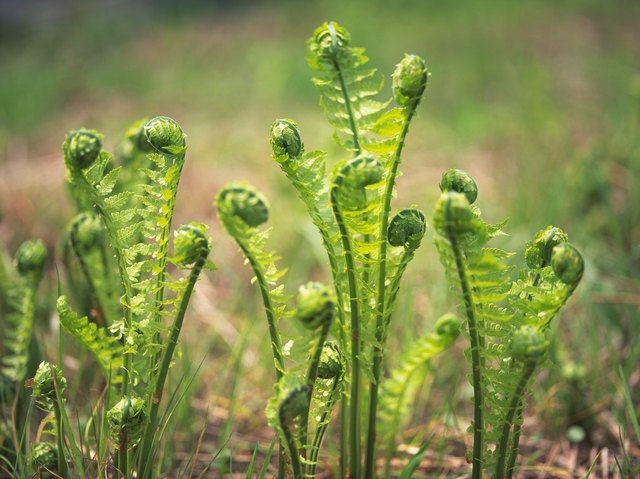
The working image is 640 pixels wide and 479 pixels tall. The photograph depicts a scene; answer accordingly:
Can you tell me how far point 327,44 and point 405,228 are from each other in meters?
0.31

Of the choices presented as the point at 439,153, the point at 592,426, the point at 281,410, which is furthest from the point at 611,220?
the point at 281,410

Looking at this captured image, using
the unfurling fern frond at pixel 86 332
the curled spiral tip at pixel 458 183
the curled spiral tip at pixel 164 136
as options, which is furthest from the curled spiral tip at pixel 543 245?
the unfurling fern frond at pixel 86 332

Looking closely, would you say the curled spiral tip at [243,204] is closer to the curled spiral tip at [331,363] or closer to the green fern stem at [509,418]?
the curled spiral tip at [331,363]

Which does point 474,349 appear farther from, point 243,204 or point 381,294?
point 243,204

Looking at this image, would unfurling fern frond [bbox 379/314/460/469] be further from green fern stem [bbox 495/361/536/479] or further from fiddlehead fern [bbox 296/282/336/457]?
fiddlehead fern [bbox 296/282/336/457]

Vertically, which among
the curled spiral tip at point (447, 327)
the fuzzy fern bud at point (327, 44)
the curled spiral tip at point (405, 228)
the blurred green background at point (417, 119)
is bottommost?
the curled spiral tip at point (447, 327)

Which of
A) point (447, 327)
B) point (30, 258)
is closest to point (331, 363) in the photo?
point (447, 327)

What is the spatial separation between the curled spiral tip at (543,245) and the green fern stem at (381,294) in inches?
9.4

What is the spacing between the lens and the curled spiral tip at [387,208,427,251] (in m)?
0.96

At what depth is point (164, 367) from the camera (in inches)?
38.6

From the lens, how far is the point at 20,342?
52.4 inches

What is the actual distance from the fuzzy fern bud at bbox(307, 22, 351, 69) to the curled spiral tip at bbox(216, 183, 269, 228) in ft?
0.95

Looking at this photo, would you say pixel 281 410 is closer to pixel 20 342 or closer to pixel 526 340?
pixel 526 340

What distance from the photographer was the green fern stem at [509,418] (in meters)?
0.91
